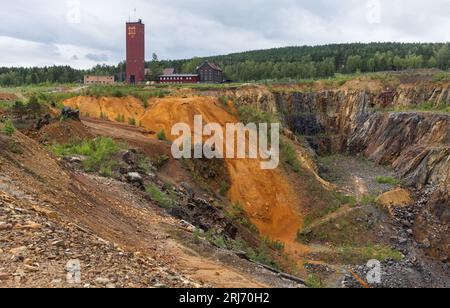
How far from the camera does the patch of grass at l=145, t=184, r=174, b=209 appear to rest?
15.3 m

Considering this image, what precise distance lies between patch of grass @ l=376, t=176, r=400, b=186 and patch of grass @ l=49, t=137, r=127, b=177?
16.9 meters

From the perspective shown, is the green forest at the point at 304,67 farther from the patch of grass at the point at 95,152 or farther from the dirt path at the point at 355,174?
the patch of grass at the point at 95,152

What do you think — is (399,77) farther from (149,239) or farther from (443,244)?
(149,239)

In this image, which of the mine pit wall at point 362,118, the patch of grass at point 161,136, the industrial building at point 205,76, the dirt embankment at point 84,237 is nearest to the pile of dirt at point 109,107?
the patch of grass at point 161,136

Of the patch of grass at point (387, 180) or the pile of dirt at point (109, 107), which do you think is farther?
the pile of dirt at point (109, 107)

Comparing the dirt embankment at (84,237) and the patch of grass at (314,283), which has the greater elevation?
the dirt embankment at (84,237)

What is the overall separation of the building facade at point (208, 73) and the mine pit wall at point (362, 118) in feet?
86.1

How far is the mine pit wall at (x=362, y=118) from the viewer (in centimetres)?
3545

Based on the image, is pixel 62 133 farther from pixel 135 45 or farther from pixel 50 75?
pixel 50 75

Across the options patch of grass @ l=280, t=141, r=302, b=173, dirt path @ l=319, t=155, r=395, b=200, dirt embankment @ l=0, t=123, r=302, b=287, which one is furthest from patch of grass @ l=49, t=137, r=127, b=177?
dirt path @ l=319, t=155, r=395, b=200

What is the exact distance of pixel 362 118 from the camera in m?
42.5

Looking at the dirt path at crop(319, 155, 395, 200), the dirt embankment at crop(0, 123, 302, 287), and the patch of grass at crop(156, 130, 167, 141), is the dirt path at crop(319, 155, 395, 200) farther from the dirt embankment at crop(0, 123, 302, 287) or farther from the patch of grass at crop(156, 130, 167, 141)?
the dirt embankment at crop(0, 123, 302, 287)
